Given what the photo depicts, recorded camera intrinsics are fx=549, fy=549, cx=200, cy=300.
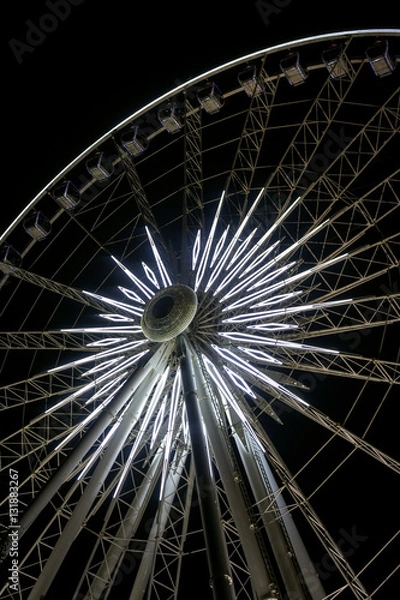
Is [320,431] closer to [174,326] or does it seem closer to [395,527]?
[395,527]

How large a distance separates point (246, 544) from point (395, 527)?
19.5 meters

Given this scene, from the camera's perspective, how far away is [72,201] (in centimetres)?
2003

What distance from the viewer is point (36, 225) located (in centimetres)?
1995

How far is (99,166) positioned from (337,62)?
8685 mm

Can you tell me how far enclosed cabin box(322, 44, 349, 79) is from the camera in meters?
17.2

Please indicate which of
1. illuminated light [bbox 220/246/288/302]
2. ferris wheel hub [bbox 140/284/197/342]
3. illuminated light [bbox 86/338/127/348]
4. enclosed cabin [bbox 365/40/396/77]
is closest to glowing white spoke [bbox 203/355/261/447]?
ferris wheel hub [bbox 140/284/197/342]

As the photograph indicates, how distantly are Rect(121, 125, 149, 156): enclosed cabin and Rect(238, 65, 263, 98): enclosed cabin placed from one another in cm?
406

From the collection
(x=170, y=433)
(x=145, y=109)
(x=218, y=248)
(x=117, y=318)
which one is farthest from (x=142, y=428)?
(x=145, y=109)

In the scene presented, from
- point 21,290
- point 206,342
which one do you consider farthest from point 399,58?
point 21,290

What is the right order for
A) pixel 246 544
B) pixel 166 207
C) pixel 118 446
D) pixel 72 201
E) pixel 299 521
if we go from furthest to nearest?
pixel 166 207 → pixel 299 521 → pixel 72 201 → pixel 118 446 → pixel 246 544

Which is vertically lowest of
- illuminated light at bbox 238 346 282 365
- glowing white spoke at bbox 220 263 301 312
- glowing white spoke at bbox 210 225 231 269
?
illuminated light at bbox 238 346 282 365

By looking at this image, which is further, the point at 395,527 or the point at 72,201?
the point at 395,527

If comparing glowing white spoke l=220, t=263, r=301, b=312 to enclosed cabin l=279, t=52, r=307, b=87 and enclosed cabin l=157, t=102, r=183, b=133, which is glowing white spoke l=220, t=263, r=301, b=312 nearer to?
enclosed cabin l=279, t=52, r=307, b=87

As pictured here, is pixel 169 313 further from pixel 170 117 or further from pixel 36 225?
pixel 170 117
